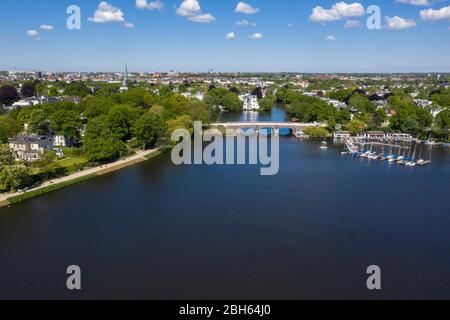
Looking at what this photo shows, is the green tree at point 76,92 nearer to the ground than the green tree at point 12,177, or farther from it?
farther from it

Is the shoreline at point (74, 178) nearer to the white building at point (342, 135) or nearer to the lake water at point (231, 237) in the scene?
the lake water at point (231, 237)

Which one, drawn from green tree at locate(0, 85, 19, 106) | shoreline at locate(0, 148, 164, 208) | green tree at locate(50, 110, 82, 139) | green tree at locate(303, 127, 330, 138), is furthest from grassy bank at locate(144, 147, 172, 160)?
green tree at locate(0, 85, 19, 106)

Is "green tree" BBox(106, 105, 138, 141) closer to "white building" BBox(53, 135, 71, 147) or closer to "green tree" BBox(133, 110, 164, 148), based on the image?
"green tree" BBox(133, 110, 164, 148)

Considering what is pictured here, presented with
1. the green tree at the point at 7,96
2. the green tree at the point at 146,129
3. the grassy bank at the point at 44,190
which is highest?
the green tree at the point at 7,96

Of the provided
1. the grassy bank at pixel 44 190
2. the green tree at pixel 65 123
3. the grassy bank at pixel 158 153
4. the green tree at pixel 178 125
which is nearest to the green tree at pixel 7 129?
the green tree at pixel 65 123

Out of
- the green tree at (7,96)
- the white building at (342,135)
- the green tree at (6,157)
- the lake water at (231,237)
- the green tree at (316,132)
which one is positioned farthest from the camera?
the green tree at (7,96)
